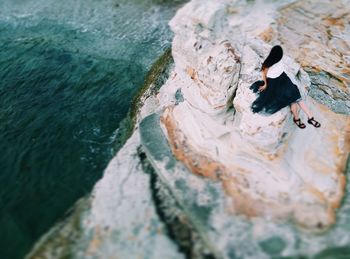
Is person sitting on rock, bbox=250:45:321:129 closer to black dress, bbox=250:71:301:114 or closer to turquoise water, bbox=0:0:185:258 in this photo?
black dress, bbox=250:71:301:114

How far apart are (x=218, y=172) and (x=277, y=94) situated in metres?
1.40

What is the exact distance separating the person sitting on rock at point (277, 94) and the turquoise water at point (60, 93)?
2639 mm

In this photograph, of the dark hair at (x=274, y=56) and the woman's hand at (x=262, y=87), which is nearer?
the dark hair at (x=274, y=56)

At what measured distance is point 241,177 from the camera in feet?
18.2

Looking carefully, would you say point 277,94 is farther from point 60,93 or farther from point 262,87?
point 60,93

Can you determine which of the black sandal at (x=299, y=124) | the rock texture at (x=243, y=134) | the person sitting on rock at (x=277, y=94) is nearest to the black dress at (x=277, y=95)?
the person sitting on rock at (x=277, y=94)

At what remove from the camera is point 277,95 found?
577 centimetres

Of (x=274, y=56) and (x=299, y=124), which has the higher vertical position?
(x=274, y=56)

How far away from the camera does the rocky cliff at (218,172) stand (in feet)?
16.4

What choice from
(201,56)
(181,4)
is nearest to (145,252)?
(201,56)

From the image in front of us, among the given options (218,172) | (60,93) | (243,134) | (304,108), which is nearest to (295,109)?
(304,108)

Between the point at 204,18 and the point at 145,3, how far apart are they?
6.15 meters

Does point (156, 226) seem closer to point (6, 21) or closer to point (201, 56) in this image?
point (201, 56)

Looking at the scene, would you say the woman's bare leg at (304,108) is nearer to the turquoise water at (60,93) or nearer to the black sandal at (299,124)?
the black sandal at (299,124)
